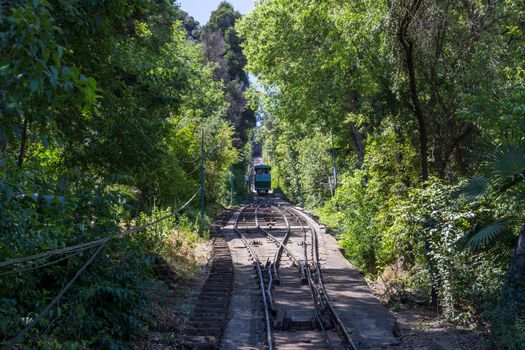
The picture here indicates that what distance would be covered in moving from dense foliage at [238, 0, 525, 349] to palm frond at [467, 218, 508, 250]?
25 mm

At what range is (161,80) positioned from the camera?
559 inches

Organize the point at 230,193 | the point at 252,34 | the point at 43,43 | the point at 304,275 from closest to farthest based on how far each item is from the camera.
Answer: the point at 43,43, the point at 304,275, the point at 252,34, the point at 230,193

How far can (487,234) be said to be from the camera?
9500 millimetres

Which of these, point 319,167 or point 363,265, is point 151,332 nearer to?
point 363,265

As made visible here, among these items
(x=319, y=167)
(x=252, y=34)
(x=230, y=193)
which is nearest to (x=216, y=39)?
(x=230, y=193)

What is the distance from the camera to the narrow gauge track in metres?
10.6

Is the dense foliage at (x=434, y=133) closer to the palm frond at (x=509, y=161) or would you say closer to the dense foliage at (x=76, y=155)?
the palm frond at (x=509, y=161)

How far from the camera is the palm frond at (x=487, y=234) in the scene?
376 inches

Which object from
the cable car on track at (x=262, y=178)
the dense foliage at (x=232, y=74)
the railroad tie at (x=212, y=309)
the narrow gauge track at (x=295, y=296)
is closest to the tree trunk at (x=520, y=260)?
the narrow gauge track at (x=295, y=296)

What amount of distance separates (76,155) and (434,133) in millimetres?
9769

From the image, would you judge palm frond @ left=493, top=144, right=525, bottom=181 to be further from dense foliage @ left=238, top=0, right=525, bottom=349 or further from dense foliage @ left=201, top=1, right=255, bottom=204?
dense foliage @ left=201, top=1, right=255, bottom=204

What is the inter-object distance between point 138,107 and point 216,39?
61.0m

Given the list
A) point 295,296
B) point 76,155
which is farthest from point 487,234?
point 76,155

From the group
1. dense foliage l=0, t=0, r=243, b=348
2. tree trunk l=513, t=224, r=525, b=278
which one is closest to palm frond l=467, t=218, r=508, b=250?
tree trunk l=513, t=224, r=525, b=278
